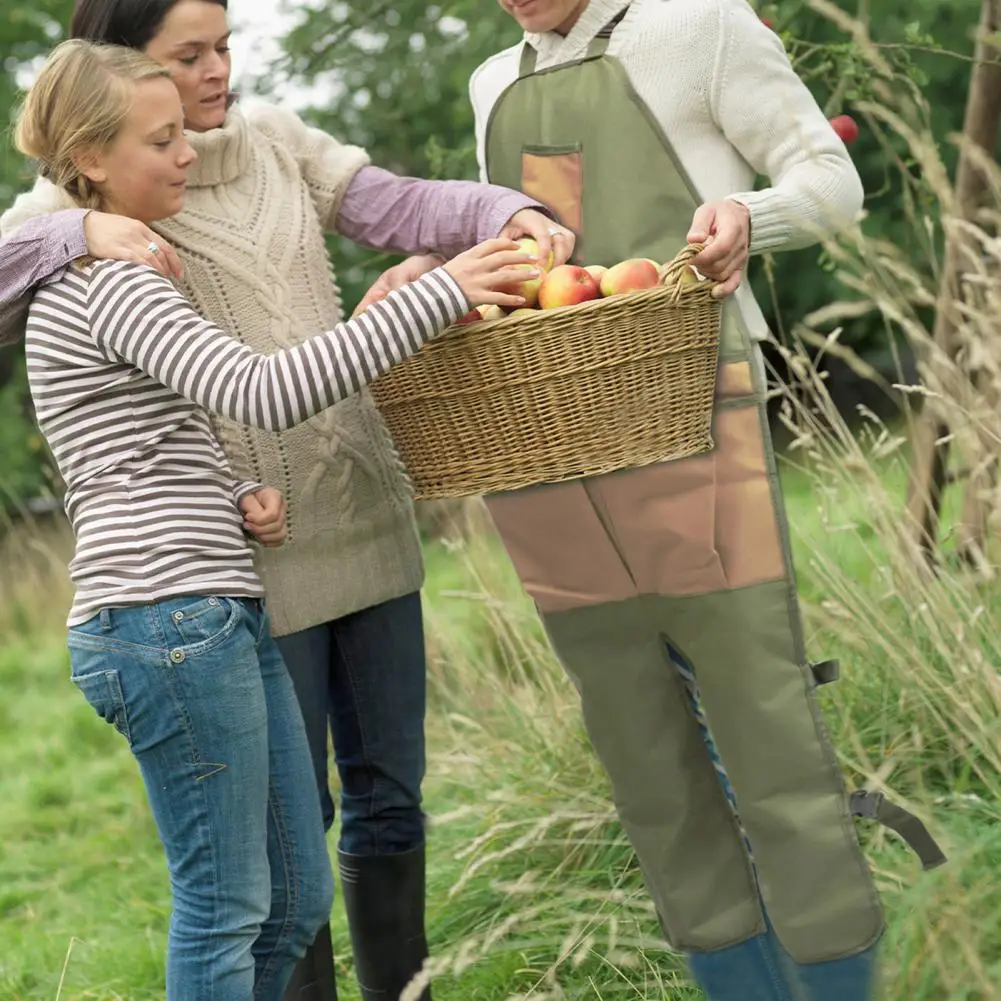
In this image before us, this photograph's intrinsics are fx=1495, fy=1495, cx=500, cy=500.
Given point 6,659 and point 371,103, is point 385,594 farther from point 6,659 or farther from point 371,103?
point 371,103

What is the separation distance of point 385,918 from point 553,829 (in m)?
0.71

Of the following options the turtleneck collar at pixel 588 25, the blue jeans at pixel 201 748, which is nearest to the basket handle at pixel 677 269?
the turtleneck collar at pixel 588 25

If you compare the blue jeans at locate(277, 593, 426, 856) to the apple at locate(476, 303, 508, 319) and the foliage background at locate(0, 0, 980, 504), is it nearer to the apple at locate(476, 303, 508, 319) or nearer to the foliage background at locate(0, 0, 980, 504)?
the apple at locate(476, 303, 508, 319)

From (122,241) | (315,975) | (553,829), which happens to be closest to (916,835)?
(315,975)

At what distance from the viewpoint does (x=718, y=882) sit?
2549 millimetres

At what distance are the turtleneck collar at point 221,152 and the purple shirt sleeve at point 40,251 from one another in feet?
1.11

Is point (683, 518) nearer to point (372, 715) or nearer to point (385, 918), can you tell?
point (372, 715)

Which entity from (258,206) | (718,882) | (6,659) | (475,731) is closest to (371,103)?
(6,659)

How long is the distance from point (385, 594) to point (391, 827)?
47 cm

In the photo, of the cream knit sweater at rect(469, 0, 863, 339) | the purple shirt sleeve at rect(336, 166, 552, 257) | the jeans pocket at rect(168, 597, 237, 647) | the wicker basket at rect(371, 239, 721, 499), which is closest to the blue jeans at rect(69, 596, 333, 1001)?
the jeans pocket at rect(168, 597, 237, 647)

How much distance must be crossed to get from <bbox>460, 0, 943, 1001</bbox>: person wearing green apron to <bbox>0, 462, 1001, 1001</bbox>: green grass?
177 mm

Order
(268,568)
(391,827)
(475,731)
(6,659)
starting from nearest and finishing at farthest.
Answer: (268,568) < (391,827) < (475,731) < (6,659)

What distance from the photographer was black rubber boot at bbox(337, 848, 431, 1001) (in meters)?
2.81

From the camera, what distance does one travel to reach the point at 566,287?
221 centimetres
